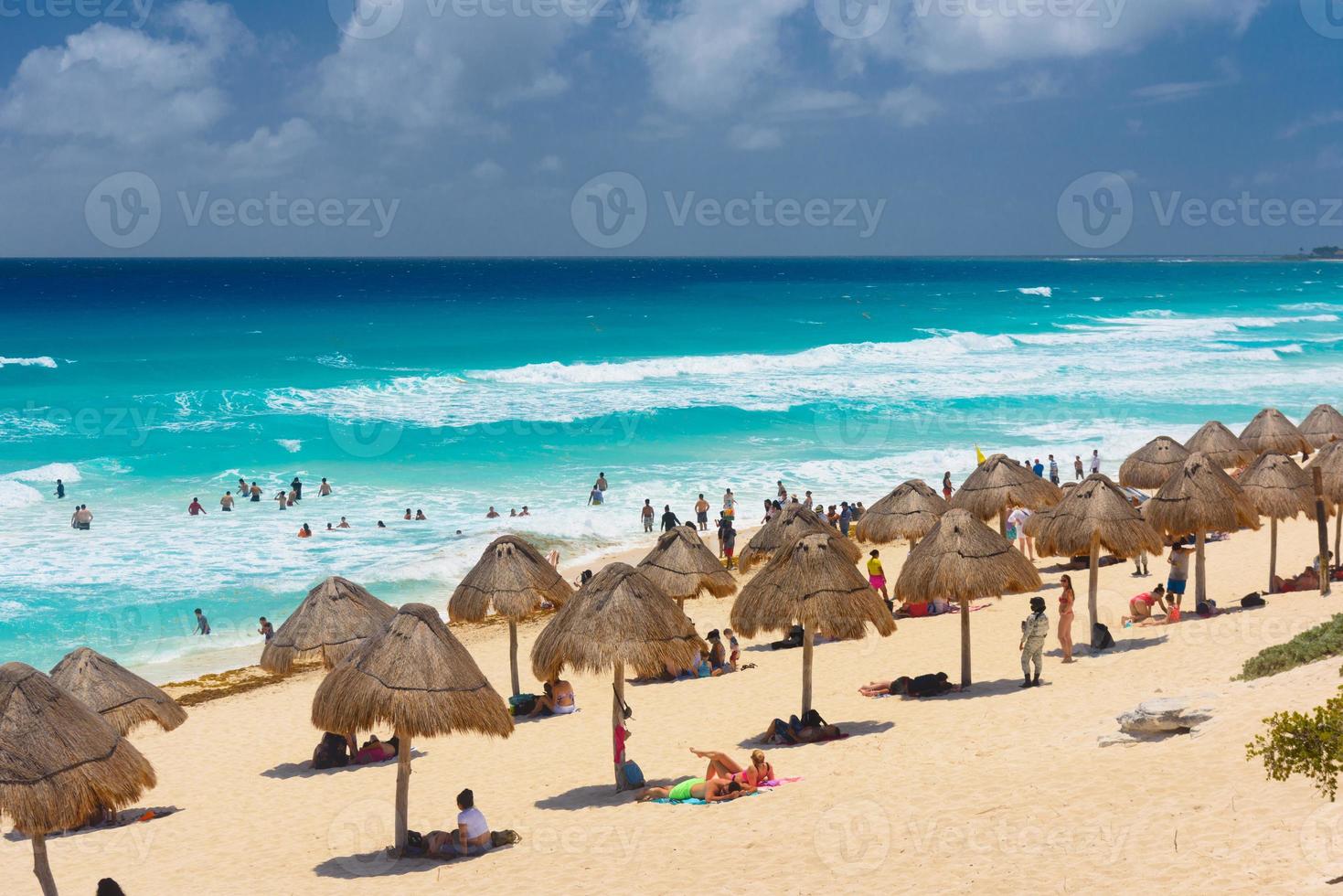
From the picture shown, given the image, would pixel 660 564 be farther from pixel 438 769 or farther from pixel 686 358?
pixel 686 358

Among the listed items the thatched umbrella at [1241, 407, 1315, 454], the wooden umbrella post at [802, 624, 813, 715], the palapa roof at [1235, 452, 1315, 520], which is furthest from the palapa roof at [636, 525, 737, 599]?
the thatched umbrella at [1241, 407, 1315, 454]

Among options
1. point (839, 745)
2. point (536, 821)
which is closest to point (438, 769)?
point (536, 821)

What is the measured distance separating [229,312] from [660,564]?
76521 millimetres

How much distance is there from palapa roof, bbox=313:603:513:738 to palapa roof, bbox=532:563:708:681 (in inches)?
43.9

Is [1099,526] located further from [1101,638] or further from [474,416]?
[474,416]

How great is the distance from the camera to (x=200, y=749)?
13.9m

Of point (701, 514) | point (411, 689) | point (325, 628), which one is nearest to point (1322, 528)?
point (411, 689)

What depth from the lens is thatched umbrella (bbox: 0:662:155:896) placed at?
805 cm

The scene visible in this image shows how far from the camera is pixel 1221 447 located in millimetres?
22438

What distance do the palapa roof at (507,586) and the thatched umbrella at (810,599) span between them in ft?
9.93

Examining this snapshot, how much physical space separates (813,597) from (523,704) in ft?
14.5

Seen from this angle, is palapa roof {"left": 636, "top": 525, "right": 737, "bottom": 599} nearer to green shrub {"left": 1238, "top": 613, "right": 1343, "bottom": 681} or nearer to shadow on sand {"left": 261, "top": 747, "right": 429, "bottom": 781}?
shadow on sand {"left": 261, "top": 747, "right": 429, "bottom": 781}

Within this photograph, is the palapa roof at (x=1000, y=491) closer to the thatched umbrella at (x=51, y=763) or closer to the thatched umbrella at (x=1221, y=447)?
the thatched umbrella at (x=1221, y=447)

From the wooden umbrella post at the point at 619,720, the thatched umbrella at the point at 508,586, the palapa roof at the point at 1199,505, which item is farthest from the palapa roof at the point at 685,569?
the palapa roof at the point at 1199,505
